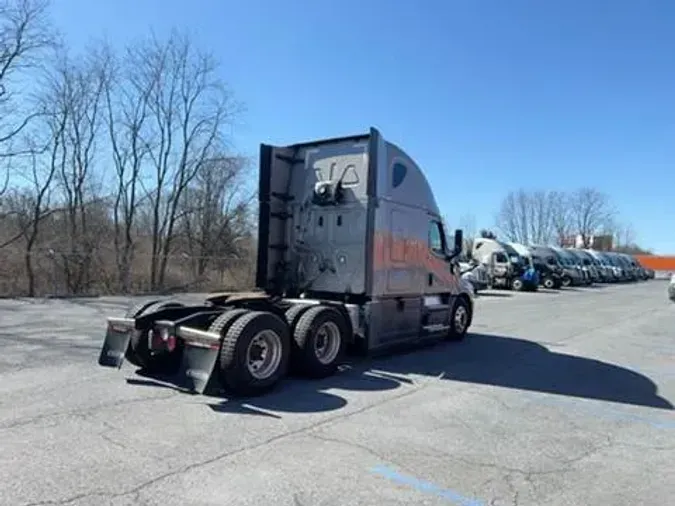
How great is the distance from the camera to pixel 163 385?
22.3 ft

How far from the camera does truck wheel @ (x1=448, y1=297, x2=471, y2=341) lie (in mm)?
11578

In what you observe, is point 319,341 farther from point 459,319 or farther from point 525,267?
point 525,267

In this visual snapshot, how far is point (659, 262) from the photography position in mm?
98625

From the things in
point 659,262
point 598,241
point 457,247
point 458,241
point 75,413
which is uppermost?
point 598,241

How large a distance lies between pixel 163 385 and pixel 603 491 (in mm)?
4710

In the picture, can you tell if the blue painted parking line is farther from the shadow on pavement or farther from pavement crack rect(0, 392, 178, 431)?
pavement crack rect(0, 392, 178, 431)

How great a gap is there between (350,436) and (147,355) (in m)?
3.30

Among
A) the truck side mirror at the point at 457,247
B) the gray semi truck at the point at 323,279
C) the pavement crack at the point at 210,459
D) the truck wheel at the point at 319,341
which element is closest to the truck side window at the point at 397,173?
the gray semi truck at the point at 323,279

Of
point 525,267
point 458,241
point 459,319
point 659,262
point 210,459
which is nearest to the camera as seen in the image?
point 210,459

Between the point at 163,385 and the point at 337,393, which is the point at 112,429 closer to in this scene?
the point at 163,385

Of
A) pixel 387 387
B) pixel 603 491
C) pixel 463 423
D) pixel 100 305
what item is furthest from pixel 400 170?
pixel 100 305

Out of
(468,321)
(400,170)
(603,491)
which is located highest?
(400,170)

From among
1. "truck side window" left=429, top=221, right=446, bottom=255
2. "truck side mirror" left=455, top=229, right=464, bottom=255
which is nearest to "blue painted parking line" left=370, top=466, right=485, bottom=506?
"truck side window" left=429, top=221, right=446, bottom=255

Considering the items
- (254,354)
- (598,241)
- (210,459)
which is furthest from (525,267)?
(598,241)
